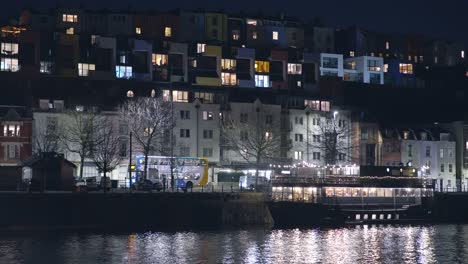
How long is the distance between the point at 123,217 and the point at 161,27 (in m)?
78.8

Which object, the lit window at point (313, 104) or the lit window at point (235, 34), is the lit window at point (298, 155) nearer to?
the lit window at point (313, 104)

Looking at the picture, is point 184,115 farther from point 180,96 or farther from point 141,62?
point 141,62

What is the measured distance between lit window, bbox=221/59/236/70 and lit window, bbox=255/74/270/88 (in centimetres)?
451

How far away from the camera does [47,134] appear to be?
10950 cm

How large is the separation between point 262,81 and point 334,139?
30.6 metres

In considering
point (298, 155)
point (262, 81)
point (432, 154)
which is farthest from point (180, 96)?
point (432, 154)

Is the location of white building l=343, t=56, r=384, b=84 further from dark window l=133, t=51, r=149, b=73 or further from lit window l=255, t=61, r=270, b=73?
dark window l=133, t=51, r=149, b=73

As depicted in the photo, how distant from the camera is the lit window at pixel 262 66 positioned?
479 feet

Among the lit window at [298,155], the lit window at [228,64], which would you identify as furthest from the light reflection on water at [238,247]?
the lit window at [228,64]

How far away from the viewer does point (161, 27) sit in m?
158

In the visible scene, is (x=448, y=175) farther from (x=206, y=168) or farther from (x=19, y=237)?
(x=19, y=237)


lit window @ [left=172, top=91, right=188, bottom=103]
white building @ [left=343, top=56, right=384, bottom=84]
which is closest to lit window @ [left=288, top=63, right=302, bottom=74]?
white building @ [left=343, top=56, right=384, bottom=84]

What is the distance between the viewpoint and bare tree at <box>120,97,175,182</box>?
11069cm

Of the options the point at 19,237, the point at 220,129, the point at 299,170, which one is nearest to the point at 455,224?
the point at 299,170
